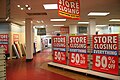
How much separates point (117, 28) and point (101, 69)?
11.8 m

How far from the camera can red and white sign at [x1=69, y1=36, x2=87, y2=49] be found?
325 inches

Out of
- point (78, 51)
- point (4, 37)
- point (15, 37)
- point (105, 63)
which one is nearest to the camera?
point (105, 63)

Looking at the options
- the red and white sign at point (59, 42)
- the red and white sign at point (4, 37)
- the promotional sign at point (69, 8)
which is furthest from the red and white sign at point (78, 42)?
the red and white sign at point (4, 37)

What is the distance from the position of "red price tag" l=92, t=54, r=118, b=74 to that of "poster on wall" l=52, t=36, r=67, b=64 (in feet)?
8.00

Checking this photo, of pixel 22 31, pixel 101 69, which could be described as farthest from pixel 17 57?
pixel 101 69

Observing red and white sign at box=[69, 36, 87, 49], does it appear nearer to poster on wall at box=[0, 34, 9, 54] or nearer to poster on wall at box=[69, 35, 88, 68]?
poster on wall at box=[69, 35, 88, 68]

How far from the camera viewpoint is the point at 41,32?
18734 millimetres

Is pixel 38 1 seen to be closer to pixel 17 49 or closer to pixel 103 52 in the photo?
pixel 103 52

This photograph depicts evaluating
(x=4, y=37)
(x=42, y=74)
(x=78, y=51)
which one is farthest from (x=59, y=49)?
(x=4, y=37)

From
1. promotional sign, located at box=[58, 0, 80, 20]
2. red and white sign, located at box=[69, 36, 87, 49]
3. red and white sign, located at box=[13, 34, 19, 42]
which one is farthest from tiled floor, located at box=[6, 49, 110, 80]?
red and white sign, located at box=[13, 34, 19, 42]

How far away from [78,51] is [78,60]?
0.45 m

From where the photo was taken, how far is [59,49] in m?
9.98

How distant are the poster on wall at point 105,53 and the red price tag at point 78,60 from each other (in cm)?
59

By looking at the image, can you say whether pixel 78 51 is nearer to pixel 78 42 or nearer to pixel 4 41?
pixel 78 42
